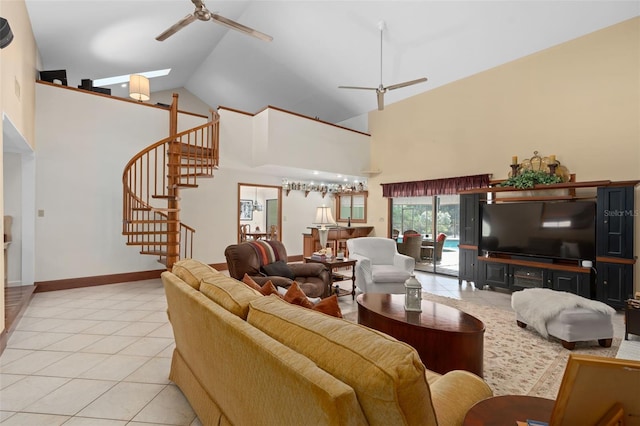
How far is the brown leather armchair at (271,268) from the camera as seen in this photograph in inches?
139

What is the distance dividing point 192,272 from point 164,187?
4.18m

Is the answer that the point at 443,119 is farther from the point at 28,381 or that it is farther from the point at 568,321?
the point at 28,381

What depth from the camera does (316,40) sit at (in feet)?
20.1

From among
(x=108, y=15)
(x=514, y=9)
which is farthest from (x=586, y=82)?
(x=108, y=15)

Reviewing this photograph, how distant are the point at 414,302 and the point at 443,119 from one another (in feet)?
16.2

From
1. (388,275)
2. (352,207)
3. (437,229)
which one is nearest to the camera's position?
(388,275)

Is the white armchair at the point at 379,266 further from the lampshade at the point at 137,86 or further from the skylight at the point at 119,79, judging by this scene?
the skylight at the point at 119,79

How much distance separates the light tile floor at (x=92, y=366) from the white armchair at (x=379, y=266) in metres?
0.43

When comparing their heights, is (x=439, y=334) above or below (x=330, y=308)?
below

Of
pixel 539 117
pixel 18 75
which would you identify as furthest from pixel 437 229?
pixel 18 75

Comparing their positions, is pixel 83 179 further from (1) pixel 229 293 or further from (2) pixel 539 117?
(2) pixel 539 117

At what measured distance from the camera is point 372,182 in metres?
7.95

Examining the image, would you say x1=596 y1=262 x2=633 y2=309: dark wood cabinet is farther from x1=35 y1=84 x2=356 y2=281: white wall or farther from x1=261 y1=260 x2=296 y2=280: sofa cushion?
x1=35 y1=84 x2=356 y2=281: white wall

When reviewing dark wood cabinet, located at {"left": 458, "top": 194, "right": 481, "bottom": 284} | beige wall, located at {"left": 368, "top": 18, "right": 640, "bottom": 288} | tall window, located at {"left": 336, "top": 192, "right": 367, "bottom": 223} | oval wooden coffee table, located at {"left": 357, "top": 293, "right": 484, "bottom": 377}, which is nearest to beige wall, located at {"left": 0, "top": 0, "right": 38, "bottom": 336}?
oval wooden coffee table, located at {"left": 357, "top": 293, "right": 484, "bottom": 377}
